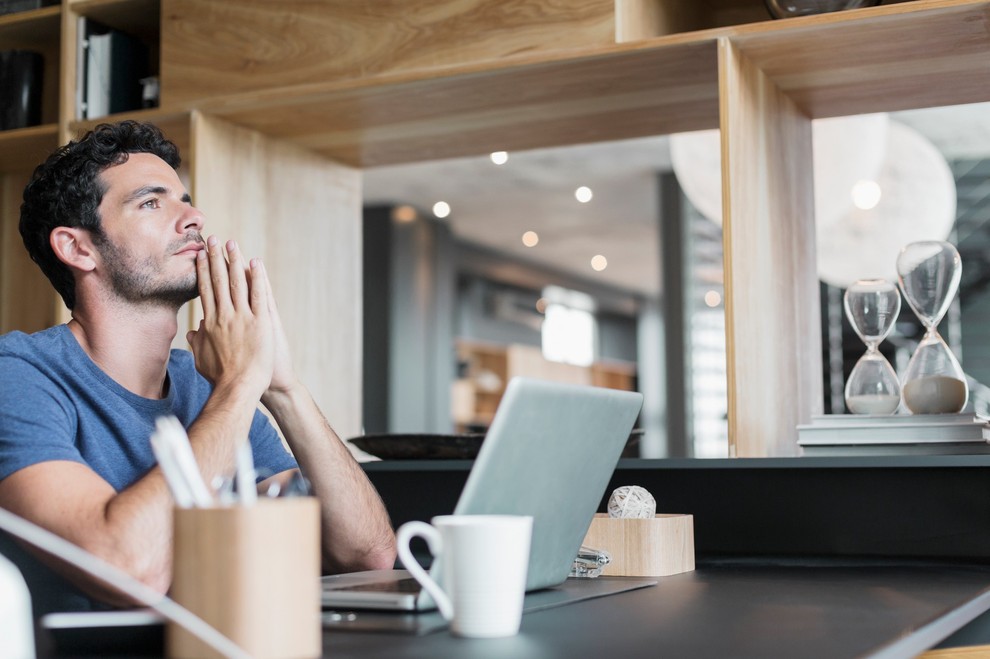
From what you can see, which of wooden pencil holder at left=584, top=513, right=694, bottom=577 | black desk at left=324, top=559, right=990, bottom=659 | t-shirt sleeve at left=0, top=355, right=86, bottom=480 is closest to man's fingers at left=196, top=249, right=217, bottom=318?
t-shirt sleeve at left=0, top=355, right=86, bottom=480

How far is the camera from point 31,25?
2908 mm

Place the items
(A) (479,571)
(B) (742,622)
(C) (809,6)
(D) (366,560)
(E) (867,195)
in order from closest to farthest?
(A) (479,571), (B) (742,622), (D) (366,560), (C) (809,6), (E) (867,195)

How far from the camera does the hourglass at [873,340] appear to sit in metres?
1.96

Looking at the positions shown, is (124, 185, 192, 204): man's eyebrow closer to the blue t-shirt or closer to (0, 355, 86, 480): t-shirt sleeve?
the blue t-shirt

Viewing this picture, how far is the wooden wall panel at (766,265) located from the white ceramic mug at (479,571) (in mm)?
1049

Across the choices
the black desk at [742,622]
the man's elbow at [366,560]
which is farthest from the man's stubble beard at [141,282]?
the black desk at [742,622]

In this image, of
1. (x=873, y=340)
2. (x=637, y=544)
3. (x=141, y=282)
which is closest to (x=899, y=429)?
(x=873, y=340)

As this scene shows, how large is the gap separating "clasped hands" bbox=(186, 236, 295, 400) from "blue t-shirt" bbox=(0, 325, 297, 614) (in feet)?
0.41

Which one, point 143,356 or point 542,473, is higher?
point 143,356

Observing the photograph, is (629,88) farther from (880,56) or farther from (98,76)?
(98,76)

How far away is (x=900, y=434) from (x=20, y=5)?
7.60ft

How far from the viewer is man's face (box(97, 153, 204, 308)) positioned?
183 centimetres

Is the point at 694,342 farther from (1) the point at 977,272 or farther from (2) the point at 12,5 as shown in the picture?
(2) the point at 12,5

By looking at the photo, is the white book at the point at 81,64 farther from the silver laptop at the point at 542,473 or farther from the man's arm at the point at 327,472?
the silver laptop at the point at 542,473
